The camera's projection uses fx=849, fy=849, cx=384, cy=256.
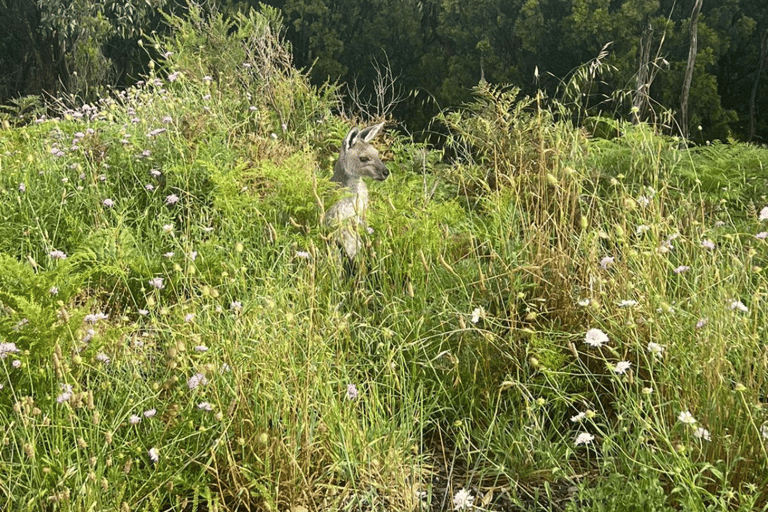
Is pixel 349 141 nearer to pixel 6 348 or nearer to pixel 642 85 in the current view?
pixel 642 85

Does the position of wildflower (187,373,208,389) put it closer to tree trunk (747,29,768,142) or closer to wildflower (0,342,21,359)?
wildflower (0,342,21,359)

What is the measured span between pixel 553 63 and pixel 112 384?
467 inches

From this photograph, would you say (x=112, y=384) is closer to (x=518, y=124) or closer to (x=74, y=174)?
(x=74, y=174)

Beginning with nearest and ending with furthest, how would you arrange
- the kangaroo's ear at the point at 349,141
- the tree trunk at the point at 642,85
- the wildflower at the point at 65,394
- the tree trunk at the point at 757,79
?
the wildflower at the point at 65,394, the tree trunk at the point at 642,85, the kangaroo's ear at the point at 349,141, the tree trunk at the point at 757,79

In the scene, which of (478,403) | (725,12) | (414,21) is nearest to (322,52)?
(414,21)

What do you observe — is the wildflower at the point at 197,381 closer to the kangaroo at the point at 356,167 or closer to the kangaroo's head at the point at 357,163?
the kangaroo at the point at 356,167

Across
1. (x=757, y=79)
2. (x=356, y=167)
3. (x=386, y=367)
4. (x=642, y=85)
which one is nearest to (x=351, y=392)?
(x=386, y=367)

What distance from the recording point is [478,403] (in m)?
3.37

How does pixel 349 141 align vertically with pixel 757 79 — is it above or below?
above

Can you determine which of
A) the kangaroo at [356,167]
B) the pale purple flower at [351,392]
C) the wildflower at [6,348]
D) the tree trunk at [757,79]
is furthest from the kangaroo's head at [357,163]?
the tree trunk at [757,79]

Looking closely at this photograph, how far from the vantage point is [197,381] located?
2664 mm

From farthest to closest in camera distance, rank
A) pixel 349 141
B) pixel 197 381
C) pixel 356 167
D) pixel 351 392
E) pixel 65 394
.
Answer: pixel 349 141 < pixel 356 167 < pixel 351 392 < pixel 197 381 < pixel 65 394

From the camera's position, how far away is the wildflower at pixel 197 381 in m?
2.65

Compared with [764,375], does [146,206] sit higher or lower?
lower
